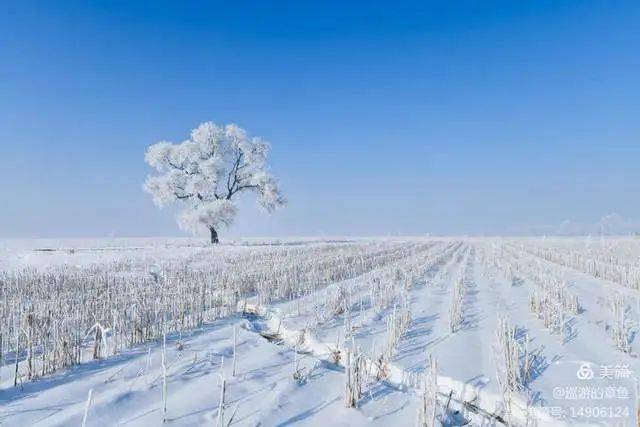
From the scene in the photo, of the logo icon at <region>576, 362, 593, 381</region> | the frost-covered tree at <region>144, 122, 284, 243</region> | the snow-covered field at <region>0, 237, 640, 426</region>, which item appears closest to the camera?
the snow-covered field at <region>0, 237, 640, 426</region>

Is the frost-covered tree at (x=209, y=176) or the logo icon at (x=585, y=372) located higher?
the frost-covered tree at (x=209, y=176)

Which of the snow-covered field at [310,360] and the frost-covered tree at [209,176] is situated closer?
the snow-covered field at [310,360]

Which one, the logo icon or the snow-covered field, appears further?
the logo icon

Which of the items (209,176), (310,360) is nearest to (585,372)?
(310,360)

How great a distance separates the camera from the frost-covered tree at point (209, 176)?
33.1 meters

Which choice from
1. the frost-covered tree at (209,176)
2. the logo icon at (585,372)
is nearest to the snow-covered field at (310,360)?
the logo icon at (585,372)

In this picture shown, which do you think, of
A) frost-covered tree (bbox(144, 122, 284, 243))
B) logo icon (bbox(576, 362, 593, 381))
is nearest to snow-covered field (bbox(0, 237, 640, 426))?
logo icon (bbox(576, 362, 593, 381))

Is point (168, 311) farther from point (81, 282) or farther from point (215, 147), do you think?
point (215, 147)

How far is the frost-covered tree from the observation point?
3306 cm

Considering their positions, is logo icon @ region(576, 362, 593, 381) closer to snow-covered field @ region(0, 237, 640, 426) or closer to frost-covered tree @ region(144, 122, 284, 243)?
snow-covered field @ region(0, 237, 640, 426)

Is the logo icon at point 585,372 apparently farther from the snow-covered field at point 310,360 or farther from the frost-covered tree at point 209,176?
the frost-covered tree at point 209,176

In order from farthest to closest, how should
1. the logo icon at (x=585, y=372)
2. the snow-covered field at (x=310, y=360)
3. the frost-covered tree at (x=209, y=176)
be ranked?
the frost-covered tree at (x=209, y=176) → the logo icon at (x=585, y=372) → the snow-covered field at (x=310, y=360)

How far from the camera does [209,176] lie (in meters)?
33.7

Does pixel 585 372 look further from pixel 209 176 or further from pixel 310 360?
pixel 209 176
